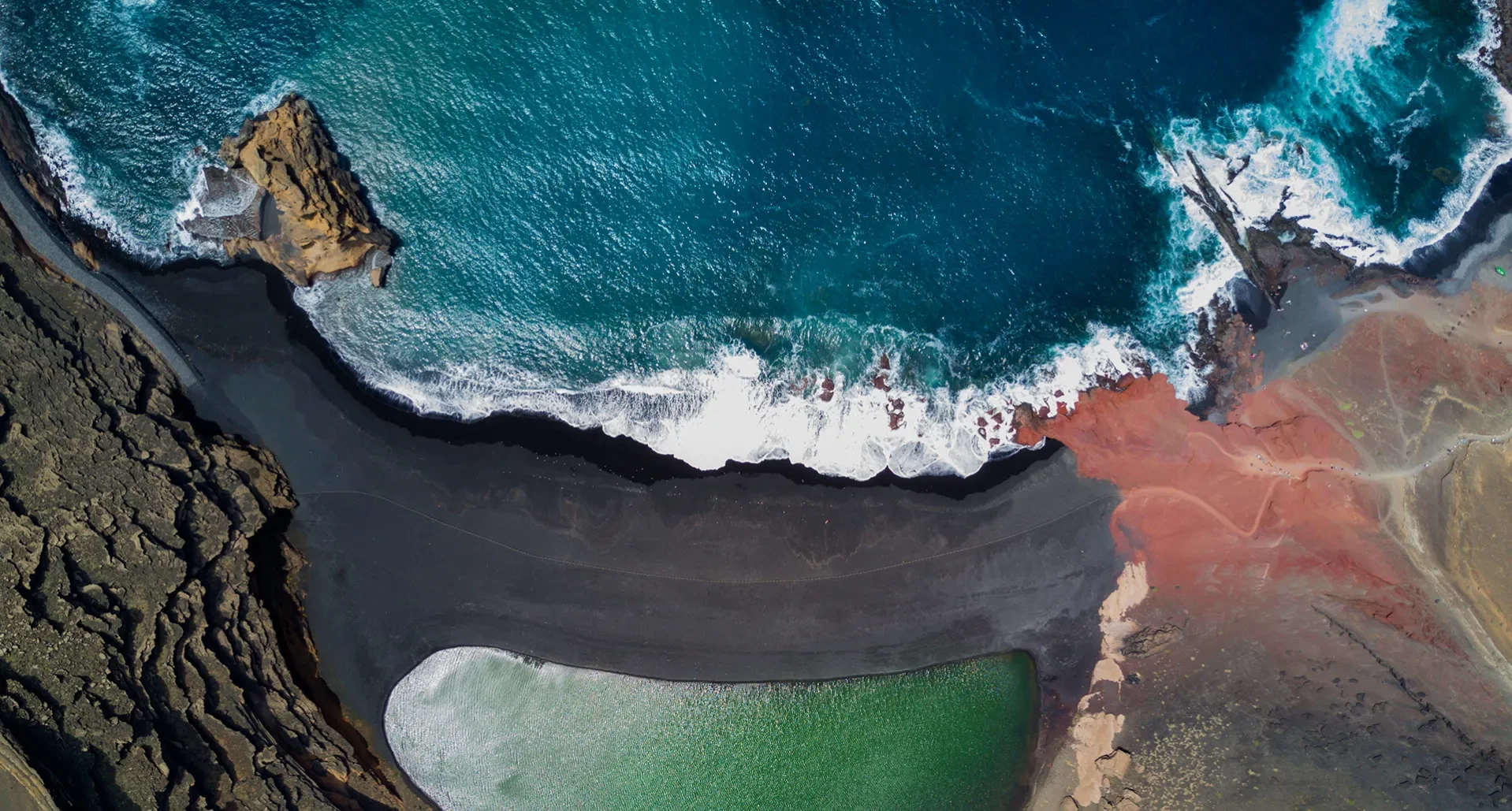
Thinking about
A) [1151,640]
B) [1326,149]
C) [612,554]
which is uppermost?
[1326,149]

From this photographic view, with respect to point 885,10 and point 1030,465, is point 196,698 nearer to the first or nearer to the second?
point 1030,465

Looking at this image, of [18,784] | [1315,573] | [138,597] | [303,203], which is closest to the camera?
[18,784]

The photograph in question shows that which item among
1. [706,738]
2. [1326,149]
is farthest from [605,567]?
[1326,149]

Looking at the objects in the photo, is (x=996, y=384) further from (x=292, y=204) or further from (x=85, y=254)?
(x=85, y=254)

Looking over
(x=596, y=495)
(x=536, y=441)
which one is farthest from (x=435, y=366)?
(x=596, y=495)

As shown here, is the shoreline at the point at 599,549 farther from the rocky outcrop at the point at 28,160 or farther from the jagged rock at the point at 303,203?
the jagged rock at the point at 303,203

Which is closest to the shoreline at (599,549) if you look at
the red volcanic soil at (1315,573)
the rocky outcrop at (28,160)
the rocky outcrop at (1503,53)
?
the rocky outcrop at (28,160)

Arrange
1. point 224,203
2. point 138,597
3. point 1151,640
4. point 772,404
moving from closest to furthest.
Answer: point 138,597 < point 1151,640 < point 224,203 < point 772,404
